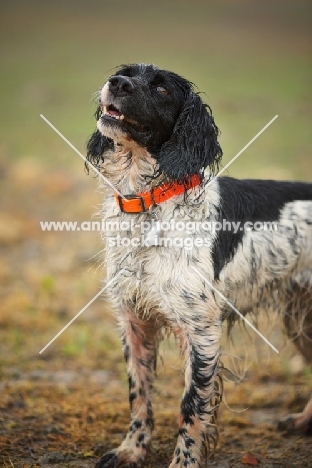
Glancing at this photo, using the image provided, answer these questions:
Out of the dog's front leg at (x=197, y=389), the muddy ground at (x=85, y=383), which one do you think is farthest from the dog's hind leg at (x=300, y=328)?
the dog's front leg at (x=197, y=389)

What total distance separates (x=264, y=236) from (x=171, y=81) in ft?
3.32

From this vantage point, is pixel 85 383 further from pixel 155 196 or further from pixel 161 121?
pixel 161 121

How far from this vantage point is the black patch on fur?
3.43 metres

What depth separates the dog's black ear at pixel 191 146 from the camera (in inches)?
128

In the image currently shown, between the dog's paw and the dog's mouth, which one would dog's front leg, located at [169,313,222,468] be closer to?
the dog's paw

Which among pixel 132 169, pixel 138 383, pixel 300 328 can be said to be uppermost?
pixel 132 169

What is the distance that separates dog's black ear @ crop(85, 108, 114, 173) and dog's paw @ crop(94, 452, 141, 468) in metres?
1.60

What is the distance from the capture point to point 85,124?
11984 millimetres

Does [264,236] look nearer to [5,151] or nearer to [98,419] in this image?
[98,419]

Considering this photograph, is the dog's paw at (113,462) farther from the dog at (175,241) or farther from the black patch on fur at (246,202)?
the black patch on fur at (246,202)

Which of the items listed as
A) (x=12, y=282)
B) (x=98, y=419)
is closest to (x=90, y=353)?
(x=98, y=419)

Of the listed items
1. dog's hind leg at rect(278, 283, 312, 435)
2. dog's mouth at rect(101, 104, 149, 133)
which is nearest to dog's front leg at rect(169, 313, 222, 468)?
dog's hind leg at rect(278, 283, 312, 435)

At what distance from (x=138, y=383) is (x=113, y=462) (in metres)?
0.45

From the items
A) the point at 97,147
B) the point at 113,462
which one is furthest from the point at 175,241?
the point at 113,462
